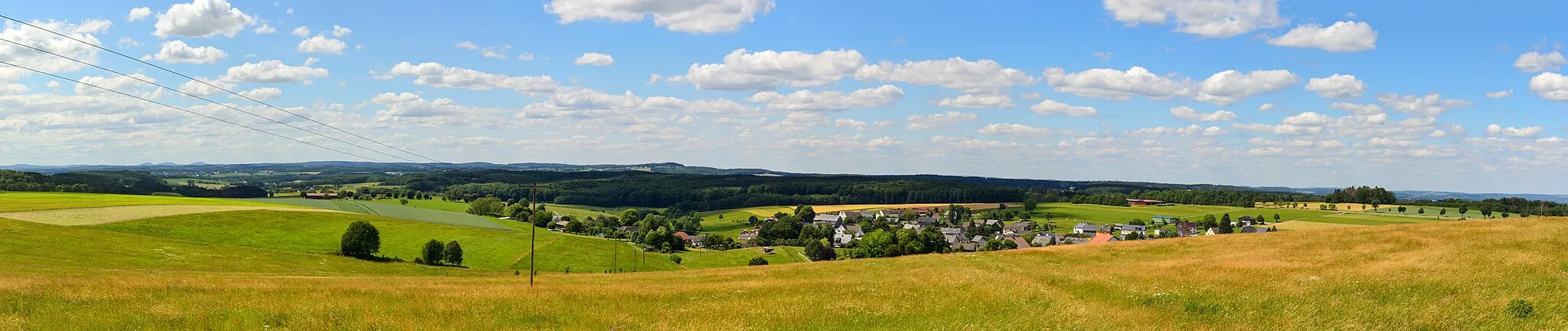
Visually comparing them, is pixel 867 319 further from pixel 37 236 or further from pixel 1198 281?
pixel 37 236

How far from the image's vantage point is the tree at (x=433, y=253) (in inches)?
3465

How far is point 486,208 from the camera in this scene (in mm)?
182375

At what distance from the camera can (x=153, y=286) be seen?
25156 mm

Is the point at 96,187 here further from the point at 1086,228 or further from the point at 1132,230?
the point at 1132,230

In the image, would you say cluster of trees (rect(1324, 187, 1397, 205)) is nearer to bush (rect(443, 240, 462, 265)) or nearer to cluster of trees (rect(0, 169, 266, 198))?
bush (rect(443, 240, 462, 265))

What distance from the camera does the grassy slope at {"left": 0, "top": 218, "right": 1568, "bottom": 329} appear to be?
17906mm

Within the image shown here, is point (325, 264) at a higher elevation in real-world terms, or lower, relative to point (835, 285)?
lower

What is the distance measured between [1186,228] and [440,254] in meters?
142

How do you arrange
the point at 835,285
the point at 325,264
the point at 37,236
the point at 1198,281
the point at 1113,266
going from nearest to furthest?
the point at 1198,281, the point at 835,285, the point at 1113,266, the point at 37,236, the point at 325,264

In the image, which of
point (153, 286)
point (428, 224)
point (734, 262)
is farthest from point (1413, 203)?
point (153, 286)

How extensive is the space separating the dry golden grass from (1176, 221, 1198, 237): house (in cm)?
16045

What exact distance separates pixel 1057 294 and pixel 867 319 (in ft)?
21.4

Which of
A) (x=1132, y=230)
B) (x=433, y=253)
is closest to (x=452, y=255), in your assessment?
(x=433, y=253)

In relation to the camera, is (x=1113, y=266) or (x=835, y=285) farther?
(x=1113, y=266)
